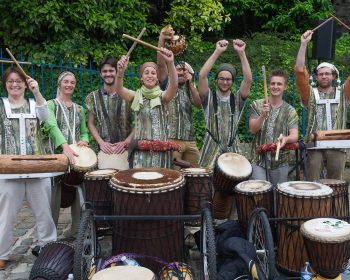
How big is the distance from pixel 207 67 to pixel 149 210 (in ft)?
5.23

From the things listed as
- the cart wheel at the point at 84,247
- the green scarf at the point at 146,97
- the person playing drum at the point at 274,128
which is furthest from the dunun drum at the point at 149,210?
the person playing drum at the point at 274,128

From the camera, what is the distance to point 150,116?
13.9 ft

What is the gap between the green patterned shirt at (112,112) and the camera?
460cm

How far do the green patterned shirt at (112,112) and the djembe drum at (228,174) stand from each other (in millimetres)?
1019

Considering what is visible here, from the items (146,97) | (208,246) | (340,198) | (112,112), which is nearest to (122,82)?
(146,97)

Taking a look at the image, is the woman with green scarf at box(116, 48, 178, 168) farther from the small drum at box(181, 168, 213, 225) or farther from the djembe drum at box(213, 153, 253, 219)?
the djembe drum at box(213, 153, 253, 219)

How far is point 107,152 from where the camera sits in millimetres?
4449

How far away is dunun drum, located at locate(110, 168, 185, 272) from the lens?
136 inches

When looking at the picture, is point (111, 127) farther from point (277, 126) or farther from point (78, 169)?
point (277, 126)

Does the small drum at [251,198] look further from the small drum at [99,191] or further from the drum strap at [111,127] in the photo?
the drum strap at [111,127]

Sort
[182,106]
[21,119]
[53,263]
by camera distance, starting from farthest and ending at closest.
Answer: [182,106] → [21,119] → [53,263]

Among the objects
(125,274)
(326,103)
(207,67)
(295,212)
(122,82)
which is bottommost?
(125,274)

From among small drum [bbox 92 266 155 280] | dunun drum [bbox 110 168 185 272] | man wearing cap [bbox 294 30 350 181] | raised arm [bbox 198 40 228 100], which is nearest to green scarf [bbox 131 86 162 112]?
raised arm [bbox 198 40 228 100]

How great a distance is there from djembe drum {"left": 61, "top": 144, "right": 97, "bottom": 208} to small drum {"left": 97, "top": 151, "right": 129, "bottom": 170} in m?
0.08
